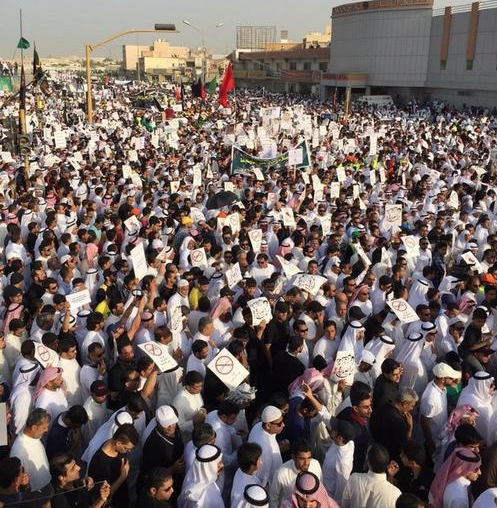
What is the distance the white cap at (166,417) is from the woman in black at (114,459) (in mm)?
196

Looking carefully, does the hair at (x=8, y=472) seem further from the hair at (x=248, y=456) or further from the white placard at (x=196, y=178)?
the white placard at (x=196, y=178)

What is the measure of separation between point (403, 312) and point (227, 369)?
81.4 inches

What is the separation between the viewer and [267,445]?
153 inches

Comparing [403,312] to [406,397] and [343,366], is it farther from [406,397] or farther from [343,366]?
[406,397]

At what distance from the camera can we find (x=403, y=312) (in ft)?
18.2

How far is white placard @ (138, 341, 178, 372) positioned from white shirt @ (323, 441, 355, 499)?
1523 mm

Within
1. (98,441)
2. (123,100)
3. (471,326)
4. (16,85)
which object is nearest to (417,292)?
(471,326)

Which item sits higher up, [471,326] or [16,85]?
[16,85]

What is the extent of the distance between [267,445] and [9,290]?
3.40m

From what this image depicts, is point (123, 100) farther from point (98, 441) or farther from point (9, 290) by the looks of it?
point (98, 441)

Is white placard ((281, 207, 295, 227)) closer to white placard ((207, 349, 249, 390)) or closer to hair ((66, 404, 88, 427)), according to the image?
white placard ((207, 349, 249, 390))

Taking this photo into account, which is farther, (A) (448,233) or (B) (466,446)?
(A) (448,233)

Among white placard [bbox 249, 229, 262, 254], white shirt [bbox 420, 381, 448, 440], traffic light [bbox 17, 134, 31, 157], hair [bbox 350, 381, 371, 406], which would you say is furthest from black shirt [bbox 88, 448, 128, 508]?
traffic light [bbox 17, 134, 31, 157]

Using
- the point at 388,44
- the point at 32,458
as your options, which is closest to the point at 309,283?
the point at 32,458
